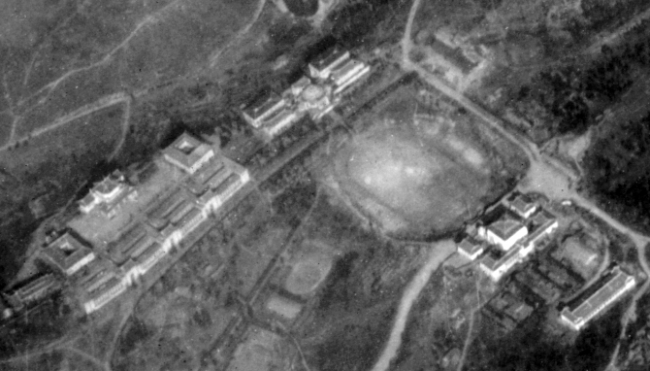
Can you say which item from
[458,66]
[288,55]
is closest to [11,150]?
[288,55]

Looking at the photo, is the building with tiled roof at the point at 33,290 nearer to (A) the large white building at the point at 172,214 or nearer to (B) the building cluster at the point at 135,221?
(B) the building cluster at the point at 135,221

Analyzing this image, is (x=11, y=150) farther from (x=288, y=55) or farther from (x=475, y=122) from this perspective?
(x=475, y=122)

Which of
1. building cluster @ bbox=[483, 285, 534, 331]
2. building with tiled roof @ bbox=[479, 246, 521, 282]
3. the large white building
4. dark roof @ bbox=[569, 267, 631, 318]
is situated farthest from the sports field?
dark roof @ bbox=[569, 267, 631, 318]

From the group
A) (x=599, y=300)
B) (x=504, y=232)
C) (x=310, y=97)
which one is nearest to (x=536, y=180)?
→ (x=504, y=232)

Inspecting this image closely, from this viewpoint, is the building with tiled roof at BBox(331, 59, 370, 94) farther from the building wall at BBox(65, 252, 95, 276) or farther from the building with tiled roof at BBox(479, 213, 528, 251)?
the building wall at BBox(65, 252, 95, 276)

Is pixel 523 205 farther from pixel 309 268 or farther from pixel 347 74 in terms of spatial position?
pixel 347 74
